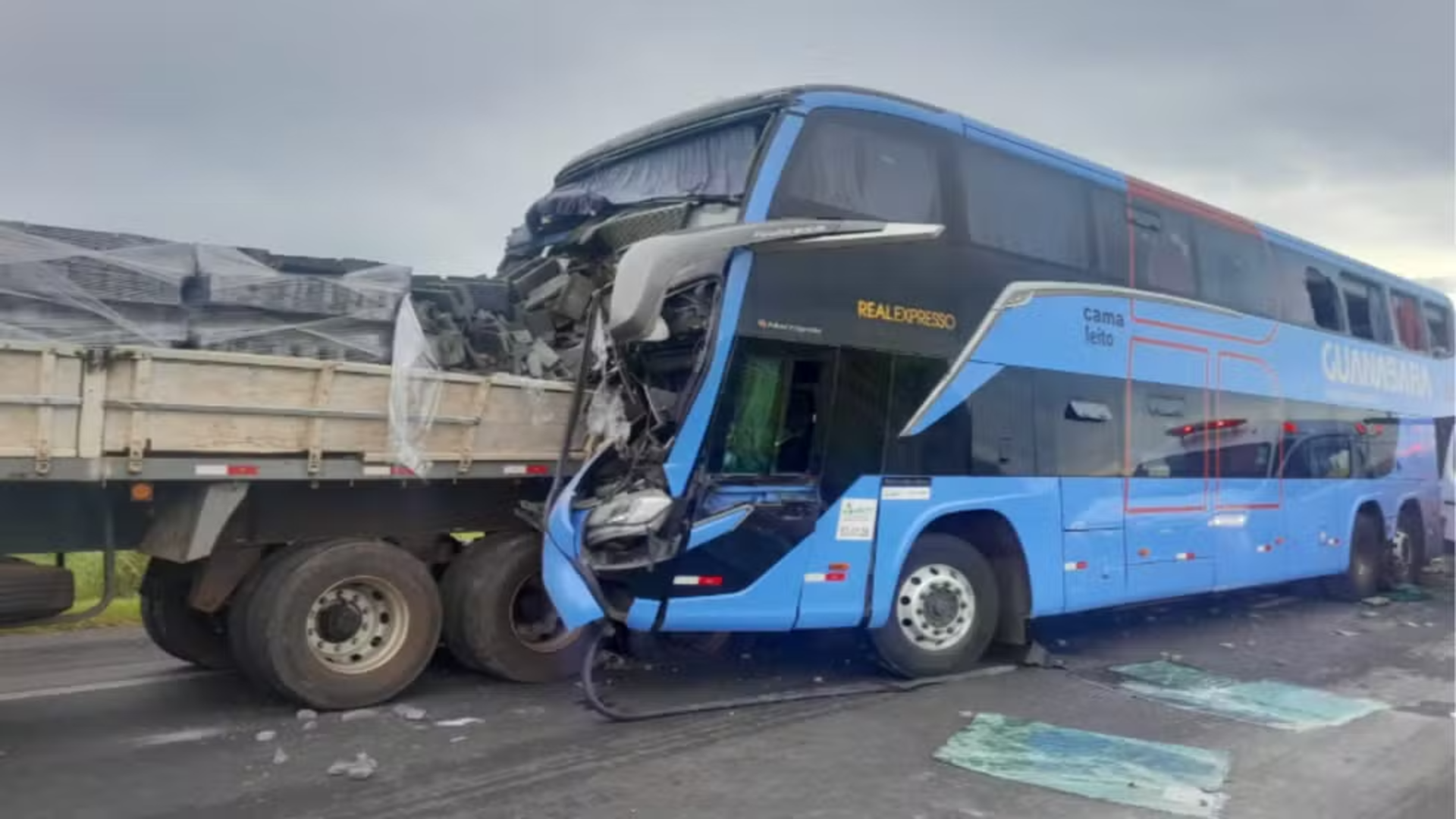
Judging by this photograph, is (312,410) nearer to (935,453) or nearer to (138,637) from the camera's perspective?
(935,453)

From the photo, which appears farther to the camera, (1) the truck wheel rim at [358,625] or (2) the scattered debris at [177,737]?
(1) the truck wheel rim at [358,625]

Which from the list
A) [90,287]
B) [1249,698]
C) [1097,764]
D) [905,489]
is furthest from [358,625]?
[1249,698]

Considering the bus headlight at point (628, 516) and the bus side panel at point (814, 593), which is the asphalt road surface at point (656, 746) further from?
the bus headlight at point (628, 516)

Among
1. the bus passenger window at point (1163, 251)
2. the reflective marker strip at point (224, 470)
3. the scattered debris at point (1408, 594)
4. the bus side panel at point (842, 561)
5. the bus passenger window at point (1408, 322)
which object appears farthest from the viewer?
the bus passenger window at point (1408, 322)

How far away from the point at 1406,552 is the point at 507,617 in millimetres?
11423

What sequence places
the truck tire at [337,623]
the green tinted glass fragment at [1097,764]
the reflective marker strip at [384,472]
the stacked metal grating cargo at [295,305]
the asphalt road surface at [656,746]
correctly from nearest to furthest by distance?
the asphalt road surface at [656,746] → the green tinted glass fragment at [1097,764] → the stacked metal grating cargo at [295,305] → the truck tire at [337,623] → the reflective marker strip at [384,472]

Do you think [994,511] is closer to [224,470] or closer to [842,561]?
[842,561]

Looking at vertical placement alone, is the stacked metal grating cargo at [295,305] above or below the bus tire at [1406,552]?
above

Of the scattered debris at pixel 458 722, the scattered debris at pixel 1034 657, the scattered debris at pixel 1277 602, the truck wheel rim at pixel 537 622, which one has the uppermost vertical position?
the truck wheel rim at pixel 537 622

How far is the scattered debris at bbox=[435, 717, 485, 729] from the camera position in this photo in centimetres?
588

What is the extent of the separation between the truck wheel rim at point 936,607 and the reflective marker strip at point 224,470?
13.1 ft

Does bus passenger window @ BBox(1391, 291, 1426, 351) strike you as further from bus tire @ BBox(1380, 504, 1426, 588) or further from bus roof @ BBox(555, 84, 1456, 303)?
bus roof @ BBox(555, 84, 1456, 303)

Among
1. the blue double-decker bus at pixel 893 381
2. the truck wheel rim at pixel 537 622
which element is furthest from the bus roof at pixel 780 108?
the truck wheel rim at pixel 537 622

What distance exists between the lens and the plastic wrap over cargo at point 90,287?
5227mm
